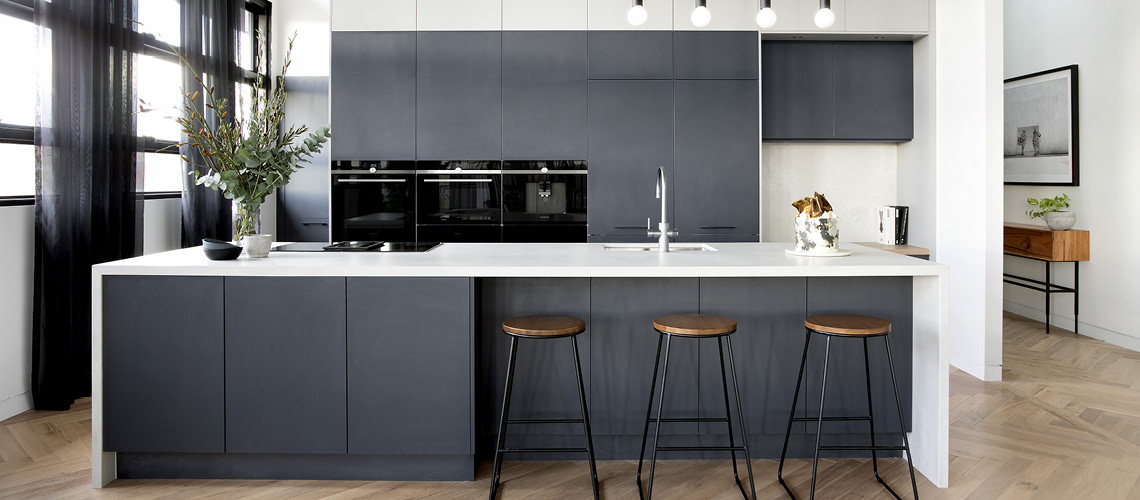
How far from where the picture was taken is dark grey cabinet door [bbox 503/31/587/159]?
5.00m

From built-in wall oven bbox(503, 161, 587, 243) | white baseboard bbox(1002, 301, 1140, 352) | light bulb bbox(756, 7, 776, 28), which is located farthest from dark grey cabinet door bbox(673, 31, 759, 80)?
white baseboard bbox(1002, 301, 1140, 352)

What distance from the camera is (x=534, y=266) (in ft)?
8.98

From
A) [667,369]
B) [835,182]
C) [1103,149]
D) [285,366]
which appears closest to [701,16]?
[667,369]

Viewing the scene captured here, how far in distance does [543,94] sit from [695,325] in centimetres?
277

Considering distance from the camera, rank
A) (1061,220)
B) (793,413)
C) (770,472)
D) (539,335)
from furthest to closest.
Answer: (1061,220) < (770,472) < (793,413) < (539,335)

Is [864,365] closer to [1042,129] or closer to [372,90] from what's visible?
[372,90]

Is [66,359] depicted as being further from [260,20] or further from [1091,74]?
[1091,74]

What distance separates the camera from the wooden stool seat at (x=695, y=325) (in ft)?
8.57

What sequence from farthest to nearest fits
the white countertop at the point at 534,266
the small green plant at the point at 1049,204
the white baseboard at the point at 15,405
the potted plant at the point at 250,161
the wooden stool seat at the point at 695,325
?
the small green plant at the point at 1049,204 < the white baseboard at the point at 15,405 < the potted plant at the point at 250,161 < the white countertop at the point at 534,266 < the wooden stool seat at the point at 695,325

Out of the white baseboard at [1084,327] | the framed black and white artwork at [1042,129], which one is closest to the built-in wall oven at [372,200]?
the framed black and white artwork at [1042,129]

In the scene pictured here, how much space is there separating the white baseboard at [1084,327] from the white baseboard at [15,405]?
22.1ft

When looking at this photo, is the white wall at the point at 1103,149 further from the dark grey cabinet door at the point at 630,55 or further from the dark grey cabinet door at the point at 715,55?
the dark grey cabinet door at the point at 630,55

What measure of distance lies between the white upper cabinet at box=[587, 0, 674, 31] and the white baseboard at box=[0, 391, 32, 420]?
12.6 ft

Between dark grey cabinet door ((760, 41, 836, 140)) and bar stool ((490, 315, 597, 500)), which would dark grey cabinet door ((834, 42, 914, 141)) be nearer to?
dark grey cabinet door ((760, 41, 836, 140))
